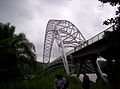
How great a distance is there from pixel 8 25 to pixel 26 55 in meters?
3.58

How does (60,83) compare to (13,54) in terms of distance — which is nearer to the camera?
(60,83)

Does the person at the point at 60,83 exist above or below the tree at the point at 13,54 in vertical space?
below

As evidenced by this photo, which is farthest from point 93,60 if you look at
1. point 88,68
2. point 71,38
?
point 71,38

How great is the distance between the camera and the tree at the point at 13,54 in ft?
70.9

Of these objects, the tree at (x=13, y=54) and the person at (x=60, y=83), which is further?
the tree at (x=13, y=54)

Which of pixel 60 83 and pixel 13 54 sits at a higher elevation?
pixel 13 54

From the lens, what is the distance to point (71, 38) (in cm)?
6831

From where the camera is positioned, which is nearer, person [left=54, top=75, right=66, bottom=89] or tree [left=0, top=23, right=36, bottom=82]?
person [left=54, top=75, right=66, bottom=89]

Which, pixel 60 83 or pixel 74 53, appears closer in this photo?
pixel 60 83

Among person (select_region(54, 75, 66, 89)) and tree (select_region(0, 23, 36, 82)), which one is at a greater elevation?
tree (select_region(0, 23, 36, 82))

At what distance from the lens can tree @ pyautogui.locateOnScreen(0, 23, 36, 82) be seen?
21625 mm

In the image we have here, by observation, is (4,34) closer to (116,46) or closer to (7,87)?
(7,87)

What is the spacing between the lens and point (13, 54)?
72.2 feet

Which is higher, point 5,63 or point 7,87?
point 5,63
